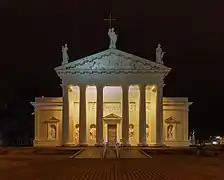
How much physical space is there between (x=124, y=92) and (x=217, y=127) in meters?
40.3

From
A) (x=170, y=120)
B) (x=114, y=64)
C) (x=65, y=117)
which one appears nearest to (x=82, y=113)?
(x=65, y=117)

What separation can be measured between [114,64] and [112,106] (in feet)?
24.9

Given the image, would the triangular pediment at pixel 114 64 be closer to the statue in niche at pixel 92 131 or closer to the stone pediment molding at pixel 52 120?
the stone pediment molding at pixel 52 120

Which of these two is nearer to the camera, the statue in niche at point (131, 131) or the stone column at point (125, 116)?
the stone column at point (125, 116)

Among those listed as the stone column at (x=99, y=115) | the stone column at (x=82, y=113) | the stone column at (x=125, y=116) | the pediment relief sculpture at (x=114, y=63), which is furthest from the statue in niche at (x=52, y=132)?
the stone column at (x=125, y=116)

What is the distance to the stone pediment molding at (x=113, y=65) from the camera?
66.9 metres

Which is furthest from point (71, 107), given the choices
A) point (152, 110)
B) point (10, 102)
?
point (10, 102)

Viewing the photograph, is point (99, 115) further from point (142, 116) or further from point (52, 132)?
point (52, 132)

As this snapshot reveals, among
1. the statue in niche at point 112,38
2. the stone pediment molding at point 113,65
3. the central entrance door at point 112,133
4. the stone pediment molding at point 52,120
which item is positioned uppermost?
the statue in niche at point 112,38

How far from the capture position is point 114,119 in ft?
234

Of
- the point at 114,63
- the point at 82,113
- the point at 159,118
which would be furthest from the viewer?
the point at 159,118

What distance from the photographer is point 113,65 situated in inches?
2650

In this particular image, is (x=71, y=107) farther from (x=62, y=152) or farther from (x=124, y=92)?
(x=62, y=152)

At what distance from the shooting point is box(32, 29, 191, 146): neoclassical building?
67250 mm
